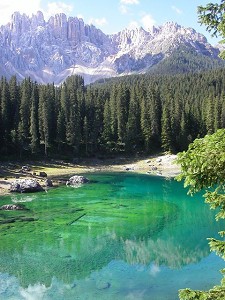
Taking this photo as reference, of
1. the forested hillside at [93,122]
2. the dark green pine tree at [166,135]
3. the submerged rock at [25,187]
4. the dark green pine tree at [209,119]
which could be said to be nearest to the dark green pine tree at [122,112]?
the forested hillside at [93,122]

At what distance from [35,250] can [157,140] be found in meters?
76.2

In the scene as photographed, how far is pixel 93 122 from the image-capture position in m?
105

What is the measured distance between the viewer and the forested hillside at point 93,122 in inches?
3708

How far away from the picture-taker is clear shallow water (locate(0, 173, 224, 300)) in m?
24.0

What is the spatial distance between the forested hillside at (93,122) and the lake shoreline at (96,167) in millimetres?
5232

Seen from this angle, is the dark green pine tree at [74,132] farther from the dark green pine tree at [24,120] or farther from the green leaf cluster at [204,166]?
the green leaf cluster at [204,166]

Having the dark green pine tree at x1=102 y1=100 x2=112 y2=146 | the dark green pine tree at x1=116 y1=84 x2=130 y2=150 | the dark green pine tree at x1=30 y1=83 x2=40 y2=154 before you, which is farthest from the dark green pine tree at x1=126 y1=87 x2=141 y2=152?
the dark green pine tree at x1=30 y1=83 x2=40 y2=154

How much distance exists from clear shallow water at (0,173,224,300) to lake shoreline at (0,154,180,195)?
22.1m

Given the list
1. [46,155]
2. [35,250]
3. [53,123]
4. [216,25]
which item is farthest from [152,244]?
[53,123]

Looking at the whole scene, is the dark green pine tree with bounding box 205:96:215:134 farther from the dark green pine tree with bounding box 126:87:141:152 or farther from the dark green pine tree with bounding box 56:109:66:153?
the dark green pine tree with bounding box 56:109:66:153

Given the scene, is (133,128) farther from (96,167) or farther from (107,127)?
(96,167)

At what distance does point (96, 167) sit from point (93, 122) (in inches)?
777

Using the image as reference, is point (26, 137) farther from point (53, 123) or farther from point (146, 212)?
point (146, 212)

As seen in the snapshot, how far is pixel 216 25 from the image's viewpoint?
8344 mm
